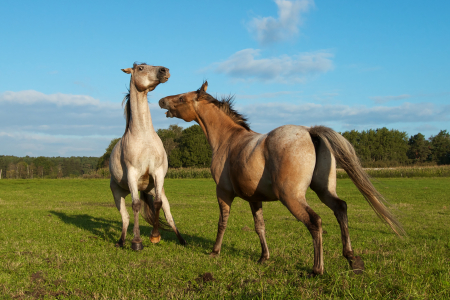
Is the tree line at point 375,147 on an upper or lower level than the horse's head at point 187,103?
upper

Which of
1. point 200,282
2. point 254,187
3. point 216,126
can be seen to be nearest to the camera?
point 200,282

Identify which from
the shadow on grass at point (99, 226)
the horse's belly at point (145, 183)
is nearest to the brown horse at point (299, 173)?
the horse's belly at point (145, 183)

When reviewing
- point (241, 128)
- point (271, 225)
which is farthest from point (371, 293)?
point (271, 225)

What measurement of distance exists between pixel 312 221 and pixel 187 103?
325cm

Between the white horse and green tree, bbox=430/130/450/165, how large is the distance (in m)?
85.1

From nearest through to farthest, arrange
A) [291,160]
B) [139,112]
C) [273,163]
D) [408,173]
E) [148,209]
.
Result: [291,160], [273,163], [139,112], [148,209], [408,173]

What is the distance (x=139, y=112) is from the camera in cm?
686

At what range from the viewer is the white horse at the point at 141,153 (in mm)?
6523

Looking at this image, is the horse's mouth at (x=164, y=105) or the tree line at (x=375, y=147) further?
the tree line at (x=375, y=147)

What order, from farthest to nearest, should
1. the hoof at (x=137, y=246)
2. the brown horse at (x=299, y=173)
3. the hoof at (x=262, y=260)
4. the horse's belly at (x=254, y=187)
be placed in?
the hoof at (x=137, y=246), the hoof at (x=262, y=260), the horse's belly at (x=254, y=187), the brown horse at (x=299, y=173)

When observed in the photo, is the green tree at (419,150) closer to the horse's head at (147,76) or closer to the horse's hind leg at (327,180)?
the horse's head at (147,76)

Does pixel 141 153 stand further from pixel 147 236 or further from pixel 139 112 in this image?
pixel 147 236

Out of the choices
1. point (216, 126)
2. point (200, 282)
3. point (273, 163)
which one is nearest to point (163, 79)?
point (216, 126)

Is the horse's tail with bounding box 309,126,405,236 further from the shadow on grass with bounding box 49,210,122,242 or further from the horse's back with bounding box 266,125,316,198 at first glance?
the shadow on grass with bounding box 49,210,122,242
